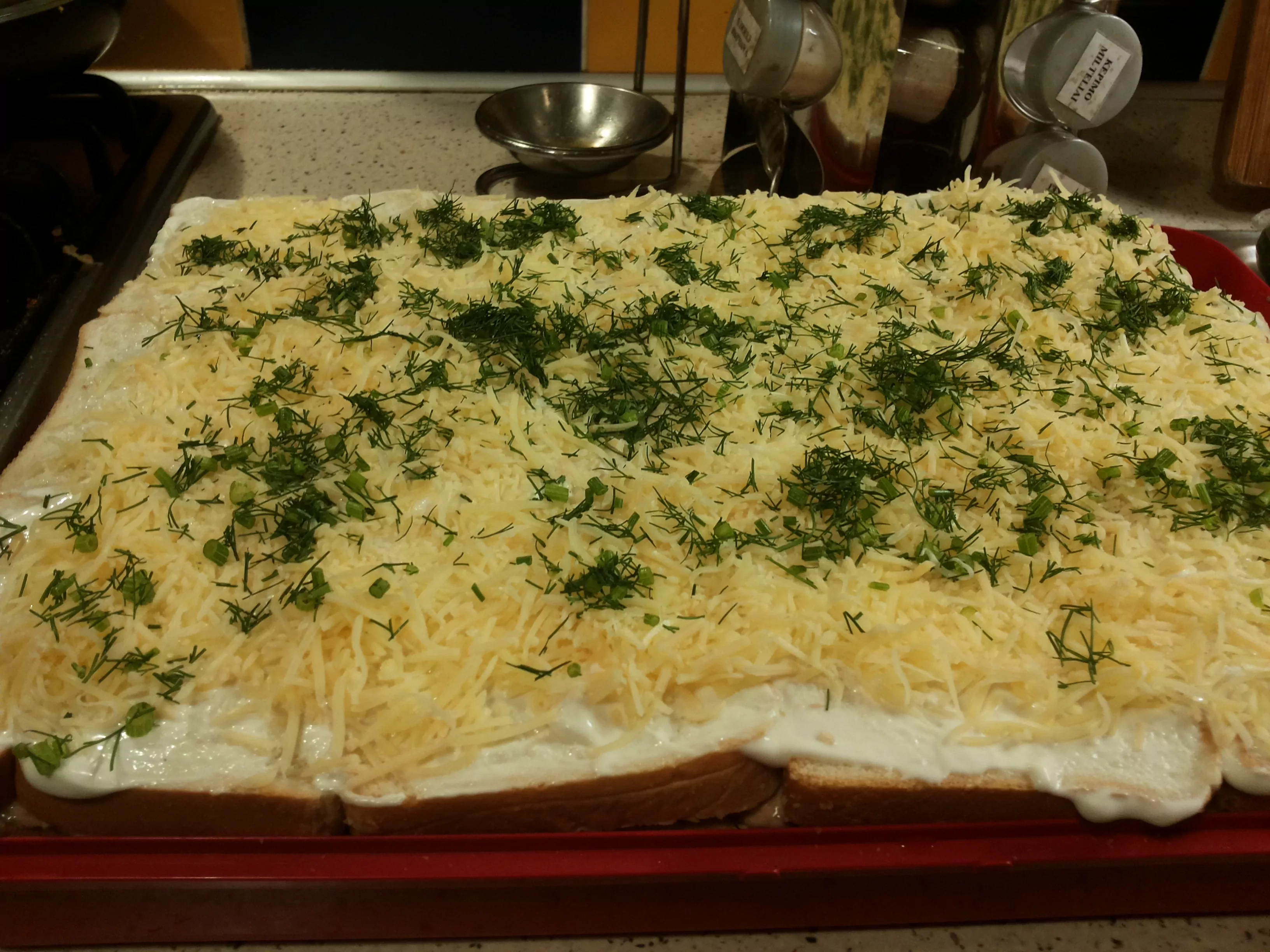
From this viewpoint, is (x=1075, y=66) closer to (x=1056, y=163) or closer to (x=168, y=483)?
(x=1056, y=163)

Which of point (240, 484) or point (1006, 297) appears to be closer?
point (240, 484)

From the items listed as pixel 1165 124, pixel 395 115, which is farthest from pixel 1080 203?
pixel 395 115

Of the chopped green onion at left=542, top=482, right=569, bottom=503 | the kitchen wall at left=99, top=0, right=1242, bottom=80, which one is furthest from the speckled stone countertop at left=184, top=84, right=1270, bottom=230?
the chopped green onion at left=542, top=482, right=569, bottom=503

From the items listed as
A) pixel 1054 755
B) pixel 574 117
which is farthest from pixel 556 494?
pixel 574 117

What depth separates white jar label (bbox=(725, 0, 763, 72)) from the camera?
2.52 m

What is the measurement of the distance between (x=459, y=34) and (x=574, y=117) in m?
0.81

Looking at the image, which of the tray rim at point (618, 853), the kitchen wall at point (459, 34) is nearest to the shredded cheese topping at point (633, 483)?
the tray rim at point (618, 853)

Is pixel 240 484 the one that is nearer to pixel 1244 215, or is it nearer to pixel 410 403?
pixel 410 403

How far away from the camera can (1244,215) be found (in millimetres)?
3207

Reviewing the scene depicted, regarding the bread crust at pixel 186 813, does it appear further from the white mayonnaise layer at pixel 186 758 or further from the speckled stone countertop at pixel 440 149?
the speckled stone countertop at pixel 440 149

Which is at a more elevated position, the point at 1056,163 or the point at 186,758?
the point at 1056,163

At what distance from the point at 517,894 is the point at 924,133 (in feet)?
8.50

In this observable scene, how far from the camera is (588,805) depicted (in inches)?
52.1

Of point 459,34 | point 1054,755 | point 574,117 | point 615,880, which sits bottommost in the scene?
point 615,880
